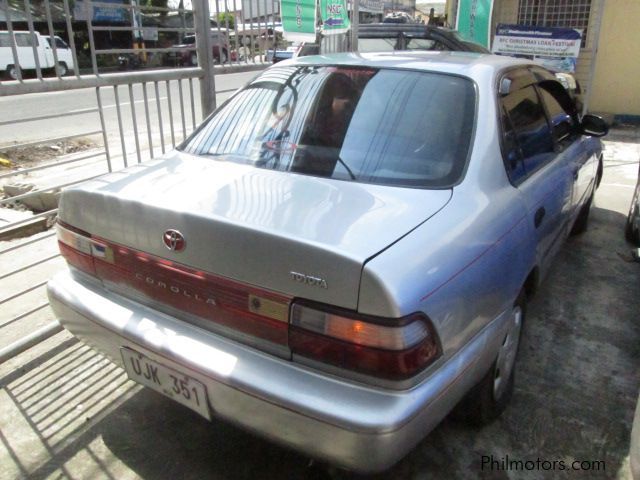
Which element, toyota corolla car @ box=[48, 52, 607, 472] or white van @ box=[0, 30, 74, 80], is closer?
toyota corolla car @ box=[48, 52, 607, 472]

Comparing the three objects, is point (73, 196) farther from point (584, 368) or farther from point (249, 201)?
point (584, 368)

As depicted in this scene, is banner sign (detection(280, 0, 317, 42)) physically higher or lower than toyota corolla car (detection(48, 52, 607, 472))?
higher

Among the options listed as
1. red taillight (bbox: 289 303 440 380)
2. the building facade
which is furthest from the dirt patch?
the building facade

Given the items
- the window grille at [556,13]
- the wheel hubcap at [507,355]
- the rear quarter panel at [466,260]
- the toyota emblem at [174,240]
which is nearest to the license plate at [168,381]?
the toyota emblem at [174,240]

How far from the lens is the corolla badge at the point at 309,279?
5.35 ft

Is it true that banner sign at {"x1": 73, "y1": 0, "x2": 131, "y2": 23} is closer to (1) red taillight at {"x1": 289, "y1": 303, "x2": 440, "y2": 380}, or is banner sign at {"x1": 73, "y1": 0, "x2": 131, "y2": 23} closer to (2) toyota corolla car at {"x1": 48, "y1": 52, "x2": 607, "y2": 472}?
(2) toyota corolla car at {"x1": 48, "y1": 52, "x2": 607, "y2": 472}

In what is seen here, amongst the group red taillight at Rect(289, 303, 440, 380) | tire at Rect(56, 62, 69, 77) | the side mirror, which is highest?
tire at Rect(56, 62, 69, 77)

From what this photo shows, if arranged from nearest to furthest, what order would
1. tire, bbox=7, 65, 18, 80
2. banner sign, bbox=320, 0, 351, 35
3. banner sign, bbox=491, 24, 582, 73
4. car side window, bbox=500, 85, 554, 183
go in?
1. car side window, bbox=500, 85, 554, 183
2. tire, bbox=7, 65, 18, 80
3. banner sign, bbox=320, 0, 351, 35
4. banner sign, bbox=491, 24, 582, 73

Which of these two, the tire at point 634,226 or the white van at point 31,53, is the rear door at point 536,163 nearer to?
the tire at point 634,226

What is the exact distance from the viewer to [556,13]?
10.8m

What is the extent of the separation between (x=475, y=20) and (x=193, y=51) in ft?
26.2

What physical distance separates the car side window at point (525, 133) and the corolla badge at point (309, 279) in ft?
3.93

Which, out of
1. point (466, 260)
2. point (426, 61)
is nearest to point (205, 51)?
point (426, 61)

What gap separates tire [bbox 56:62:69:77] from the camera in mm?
2911
